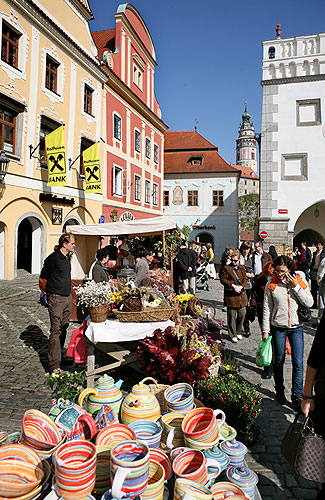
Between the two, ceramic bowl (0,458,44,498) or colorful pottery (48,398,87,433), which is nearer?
ceramic bowl (0,458,44,498)

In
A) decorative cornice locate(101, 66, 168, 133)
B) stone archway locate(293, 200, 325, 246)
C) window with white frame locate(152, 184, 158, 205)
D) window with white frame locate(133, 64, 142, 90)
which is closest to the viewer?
decorative cornice locate(101, 66, 168, 133)

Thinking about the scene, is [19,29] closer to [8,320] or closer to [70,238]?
[8,320]

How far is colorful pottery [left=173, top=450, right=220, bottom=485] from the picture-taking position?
6.27ft

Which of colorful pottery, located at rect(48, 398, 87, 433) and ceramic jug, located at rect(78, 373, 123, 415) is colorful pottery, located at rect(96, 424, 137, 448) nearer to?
colorful pottery, located at rect(48, 398, 87, 433)

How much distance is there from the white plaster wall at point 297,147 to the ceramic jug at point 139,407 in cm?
1565

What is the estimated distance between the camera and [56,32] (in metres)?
14.3

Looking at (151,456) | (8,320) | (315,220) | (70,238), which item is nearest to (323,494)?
(151,456)

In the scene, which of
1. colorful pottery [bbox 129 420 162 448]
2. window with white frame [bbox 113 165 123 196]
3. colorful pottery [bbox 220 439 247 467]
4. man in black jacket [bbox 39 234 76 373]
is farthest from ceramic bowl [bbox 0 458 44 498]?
window with white frame [bbox 113 165 123 196]

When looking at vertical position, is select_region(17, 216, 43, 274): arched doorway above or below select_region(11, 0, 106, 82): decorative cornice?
below

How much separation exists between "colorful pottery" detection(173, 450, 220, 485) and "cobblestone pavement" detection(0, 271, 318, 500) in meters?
0.93

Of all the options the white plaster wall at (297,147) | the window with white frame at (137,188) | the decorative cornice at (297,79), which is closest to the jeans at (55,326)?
the white plaster wall at (297,147)

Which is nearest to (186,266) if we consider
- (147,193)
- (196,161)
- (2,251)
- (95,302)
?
(2,251)

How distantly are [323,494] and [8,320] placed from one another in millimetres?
7412

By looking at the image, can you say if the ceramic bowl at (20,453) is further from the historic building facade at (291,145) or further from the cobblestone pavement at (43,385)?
the historic building facade at (291,145)
